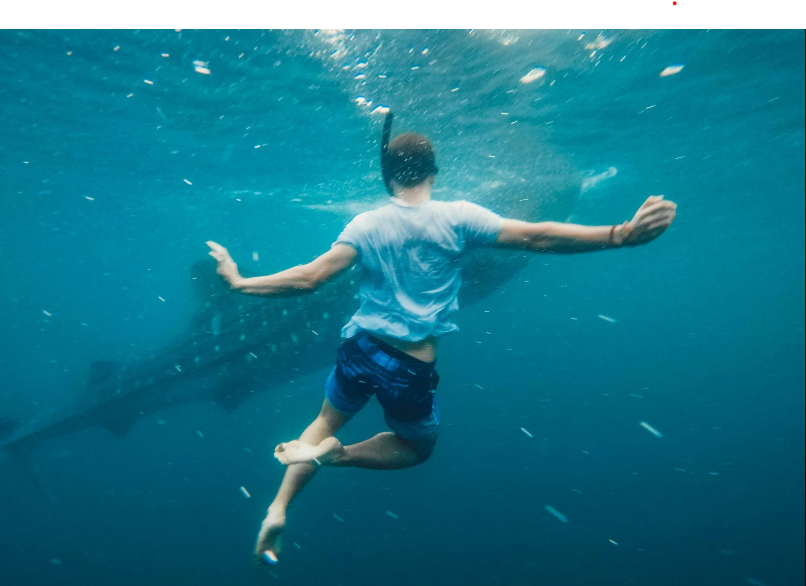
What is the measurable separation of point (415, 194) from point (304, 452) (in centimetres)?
189

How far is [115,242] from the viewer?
134ft

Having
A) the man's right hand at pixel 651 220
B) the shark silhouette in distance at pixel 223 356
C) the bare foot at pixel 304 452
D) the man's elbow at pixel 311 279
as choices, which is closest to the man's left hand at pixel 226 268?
the man's elbow at pixel 311 279

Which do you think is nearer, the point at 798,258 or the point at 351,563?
the point at 351,563

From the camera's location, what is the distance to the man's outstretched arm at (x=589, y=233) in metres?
2.56

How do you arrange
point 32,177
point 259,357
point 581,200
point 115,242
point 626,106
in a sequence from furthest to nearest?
1. point 115,242
2. point 581,200
3. point 32,177
4. point 626,106
5. point 259,357

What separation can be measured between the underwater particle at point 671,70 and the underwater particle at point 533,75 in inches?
130

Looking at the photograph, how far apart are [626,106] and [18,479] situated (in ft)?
71.6

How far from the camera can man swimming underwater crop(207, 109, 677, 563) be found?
108 inches

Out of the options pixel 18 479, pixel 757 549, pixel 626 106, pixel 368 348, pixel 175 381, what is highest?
pixel 626 106

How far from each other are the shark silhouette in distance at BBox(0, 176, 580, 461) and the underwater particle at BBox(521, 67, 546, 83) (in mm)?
4095

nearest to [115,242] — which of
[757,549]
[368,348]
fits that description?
[368,348]

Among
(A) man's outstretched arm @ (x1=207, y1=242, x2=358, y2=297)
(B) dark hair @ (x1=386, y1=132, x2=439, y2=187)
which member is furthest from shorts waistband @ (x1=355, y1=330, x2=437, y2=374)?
(B) dark hair @ (x1=386, y1=132, x2=439, y2=187)

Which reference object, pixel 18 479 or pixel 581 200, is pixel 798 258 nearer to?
pixel 581 200

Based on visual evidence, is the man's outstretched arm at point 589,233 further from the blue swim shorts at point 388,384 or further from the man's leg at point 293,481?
the man's leg at point 293,481
